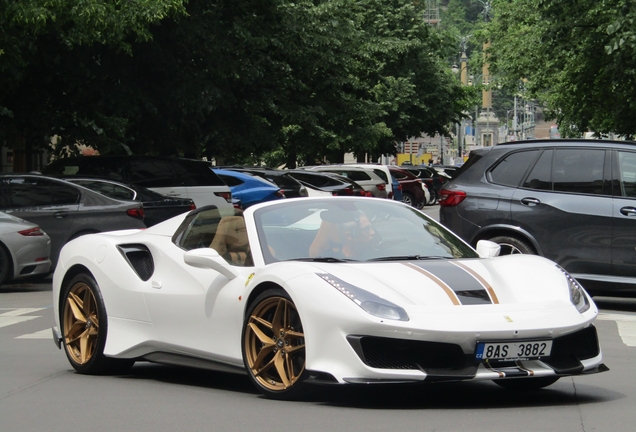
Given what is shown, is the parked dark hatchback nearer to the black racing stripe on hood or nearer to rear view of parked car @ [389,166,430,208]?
rear view of parked car @ [389,166,430,208]

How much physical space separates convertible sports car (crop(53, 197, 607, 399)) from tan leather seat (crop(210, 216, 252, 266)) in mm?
14

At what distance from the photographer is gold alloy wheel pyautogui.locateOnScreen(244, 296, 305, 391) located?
6.59 meters

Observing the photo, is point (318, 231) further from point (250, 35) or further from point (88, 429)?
point (250, 35)

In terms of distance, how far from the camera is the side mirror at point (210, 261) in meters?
7.18

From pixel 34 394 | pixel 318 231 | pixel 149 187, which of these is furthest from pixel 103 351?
pixel 149 187

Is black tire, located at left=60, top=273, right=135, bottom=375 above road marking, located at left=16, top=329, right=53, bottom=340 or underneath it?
above

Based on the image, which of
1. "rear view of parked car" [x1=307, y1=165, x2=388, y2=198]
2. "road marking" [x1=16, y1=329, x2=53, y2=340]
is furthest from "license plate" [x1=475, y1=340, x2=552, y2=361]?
"rear view of parked car" [x1=307, y1=165, x2=388, y2=198]

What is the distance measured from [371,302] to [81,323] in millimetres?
2937

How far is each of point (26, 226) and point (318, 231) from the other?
987 cm

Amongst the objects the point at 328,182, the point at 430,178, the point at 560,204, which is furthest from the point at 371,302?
the point at 430,178

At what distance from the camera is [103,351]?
8.20m

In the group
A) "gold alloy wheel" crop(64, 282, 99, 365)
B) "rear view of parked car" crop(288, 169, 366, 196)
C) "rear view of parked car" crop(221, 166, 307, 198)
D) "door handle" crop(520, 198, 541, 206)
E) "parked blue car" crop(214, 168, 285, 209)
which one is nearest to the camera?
"gold alloy wheel" crop(64, 282, 99, 365)

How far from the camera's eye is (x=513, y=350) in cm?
636

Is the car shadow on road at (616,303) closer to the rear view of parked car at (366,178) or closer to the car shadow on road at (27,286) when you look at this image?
the car shadow on road at (27,286)
